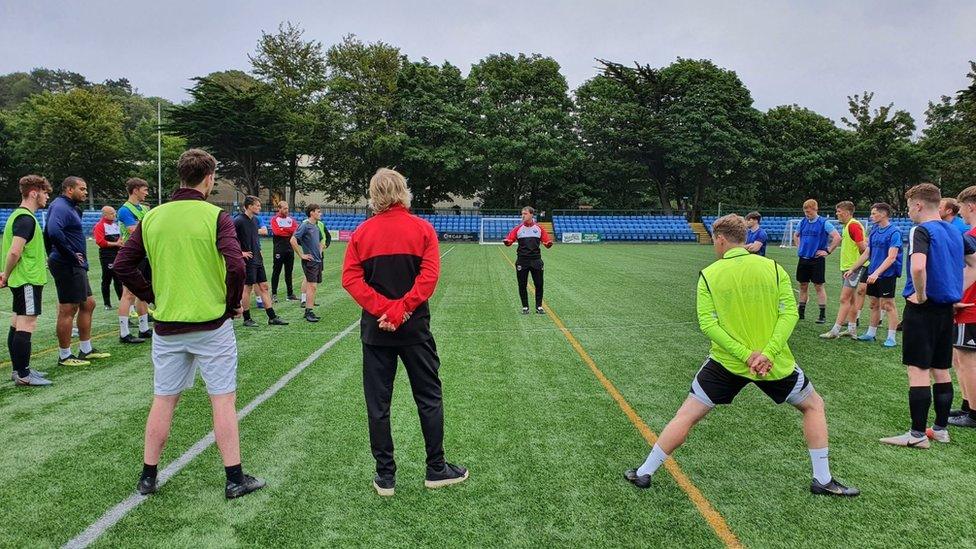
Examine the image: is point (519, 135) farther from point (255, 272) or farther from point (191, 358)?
point (191, 358)

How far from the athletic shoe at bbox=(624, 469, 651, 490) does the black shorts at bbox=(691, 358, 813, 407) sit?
2.07 ft

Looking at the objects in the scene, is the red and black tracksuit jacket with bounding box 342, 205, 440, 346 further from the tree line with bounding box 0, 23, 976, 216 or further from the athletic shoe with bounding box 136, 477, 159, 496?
the tree line with bounding box 0, 23, 976, 216

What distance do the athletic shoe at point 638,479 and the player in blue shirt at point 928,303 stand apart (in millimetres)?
2258

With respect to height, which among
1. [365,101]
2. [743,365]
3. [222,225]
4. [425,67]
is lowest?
[743,365]

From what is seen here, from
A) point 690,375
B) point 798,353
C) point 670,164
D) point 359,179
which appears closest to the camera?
point 690,375

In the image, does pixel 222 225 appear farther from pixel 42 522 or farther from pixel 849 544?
pixel 849 544

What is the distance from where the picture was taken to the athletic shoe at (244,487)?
134 inches

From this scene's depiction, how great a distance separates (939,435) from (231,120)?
153 ft

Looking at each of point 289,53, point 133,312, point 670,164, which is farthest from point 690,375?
point 289,53

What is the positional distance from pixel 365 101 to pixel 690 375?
41.1 meters

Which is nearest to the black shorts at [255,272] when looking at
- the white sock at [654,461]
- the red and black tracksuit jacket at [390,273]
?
the red and black tracksuit jacket at [390,273]

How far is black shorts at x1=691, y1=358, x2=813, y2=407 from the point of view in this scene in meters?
3.29

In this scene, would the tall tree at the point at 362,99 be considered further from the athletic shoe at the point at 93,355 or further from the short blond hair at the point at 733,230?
the short blond hair at the point at 733,230

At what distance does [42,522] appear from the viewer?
311 centimetres
